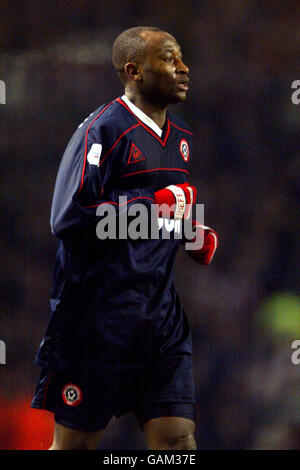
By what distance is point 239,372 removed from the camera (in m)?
3.71

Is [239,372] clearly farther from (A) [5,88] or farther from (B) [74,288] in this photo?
(A) [5,88]

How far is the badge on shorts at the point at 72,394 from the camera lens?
270 cm

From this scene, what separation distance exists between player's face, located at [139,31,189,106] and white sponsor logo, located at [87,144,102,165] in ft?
0.87

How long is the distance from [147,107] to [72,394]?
3.04 feet

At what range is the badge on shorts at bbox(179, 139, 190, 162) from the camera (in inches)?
112

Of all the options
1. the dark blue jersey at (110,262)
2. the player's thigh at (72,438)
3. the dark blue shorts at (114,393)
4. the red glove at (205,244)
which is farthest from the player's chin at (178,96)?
the player's thigh at (72,438)

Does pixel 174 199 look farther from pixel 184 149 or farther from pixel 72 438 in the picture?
pixel 72 438

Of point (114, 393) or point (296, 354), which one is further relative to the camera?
point (296, 354)

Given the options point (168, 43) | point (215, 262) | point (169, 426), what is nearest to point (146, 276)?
point (169, 426)

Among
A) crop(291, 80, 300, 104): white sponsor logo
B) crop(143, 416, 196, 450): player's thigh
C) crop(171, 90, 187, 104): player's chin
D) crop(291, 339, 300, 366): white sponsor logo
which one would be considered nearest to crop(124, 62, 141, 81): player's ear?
crop(171, 90, 187, 104): player's chin

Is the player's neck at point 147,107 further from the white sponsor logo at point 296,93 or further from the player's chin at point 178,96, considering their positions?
the white sponsor logo at point 296,93

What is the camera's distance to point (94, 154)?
8.49ft

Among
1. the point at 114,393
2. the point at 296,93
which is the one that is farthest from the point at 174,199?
the point at 296,93

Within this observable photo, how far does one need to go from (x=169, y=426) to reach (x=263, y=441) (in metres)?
1.12
